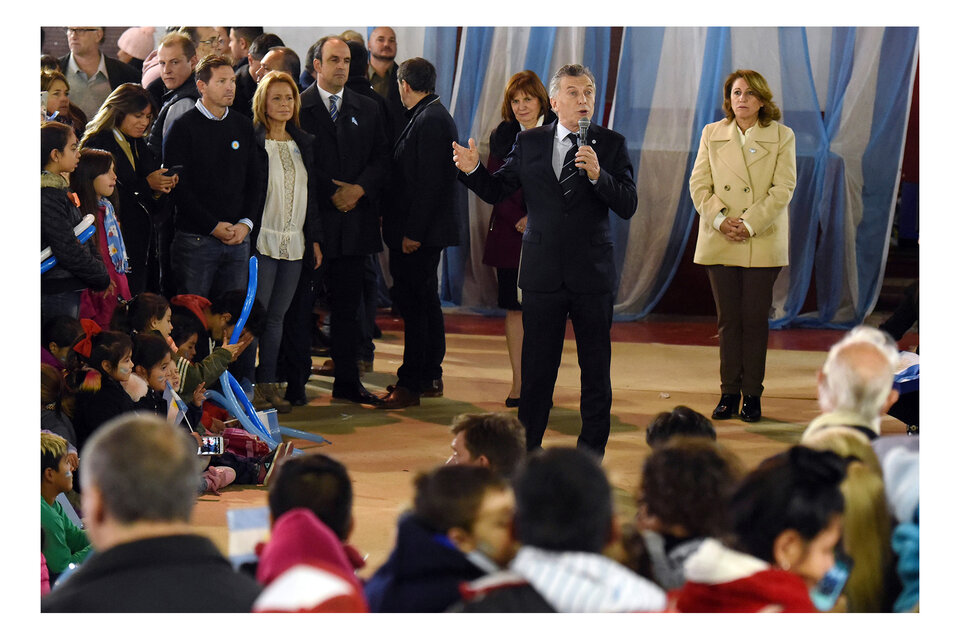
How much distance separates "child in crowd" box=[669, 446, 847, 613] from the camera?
1983mm

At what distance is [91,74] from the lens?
5.74 meters

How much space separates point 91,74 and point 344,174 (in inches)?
59.4

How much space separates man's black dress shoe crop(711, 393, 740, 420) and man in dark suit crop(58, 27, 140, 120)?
3.12 meters

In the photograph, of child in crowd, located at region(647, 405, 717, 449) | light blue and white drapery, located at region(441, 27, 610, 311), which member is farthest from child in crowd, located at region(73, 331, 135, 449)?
light blue and white drapery, located at region(441, 27, 610, 311)

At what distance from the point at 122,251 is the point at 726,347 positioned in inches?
94.6

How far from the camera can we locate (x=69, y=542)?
3123mm

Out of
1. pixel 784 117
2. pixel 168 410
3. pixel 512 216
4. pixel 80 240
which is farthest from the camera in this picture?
pixel 784 117

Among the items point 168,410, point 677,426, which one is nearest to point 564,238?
point 677,426

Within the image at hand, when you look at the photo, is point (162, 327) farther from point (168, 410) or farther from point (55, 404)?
point (55, 404)

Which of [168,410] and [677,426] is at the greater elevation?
Answer: [677,426]

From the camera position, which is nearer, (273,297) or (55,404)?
(55,404)

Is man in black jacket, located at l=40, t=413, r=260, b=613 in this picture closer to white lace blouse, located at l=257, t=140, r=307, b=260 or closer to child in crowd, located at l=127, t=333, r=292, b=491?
child in crowd, located at l=127, t=333, r=292, b=491

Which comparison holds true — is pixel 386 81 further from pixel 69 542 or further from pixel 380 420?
pixel 69 542

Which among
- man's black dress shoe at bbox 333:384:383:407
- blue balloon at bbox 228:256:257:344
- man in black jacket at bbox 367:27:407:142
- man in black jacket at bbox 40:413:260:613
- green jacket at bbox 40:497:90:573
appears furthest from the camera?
man in black jacket at bbox 367:27:407:142
